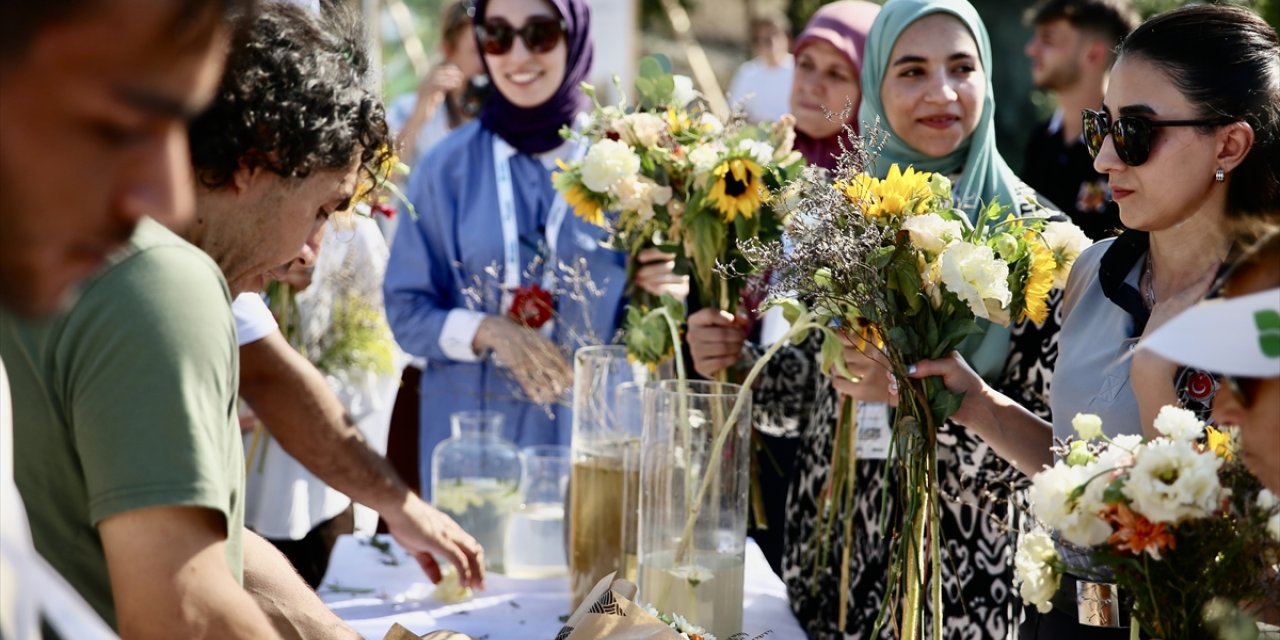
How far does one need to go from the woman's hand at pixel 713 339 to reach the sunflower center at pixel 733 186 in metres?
0.32

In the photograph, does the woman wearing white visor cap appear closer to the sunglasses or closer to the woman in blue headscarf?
the woman in blue headscarf

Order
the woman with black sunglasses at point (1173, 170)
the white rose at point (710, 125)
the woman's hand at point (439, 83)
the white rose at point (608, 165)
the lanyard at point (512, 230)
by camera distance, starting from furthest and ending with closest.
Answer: the woman's hand at point (439, 83)
the lanyard at point (512, 230)
the white rose at point (710, 125)
the white rose at point (608, 165)
the woman with black sunglasses at point (1173, 170)

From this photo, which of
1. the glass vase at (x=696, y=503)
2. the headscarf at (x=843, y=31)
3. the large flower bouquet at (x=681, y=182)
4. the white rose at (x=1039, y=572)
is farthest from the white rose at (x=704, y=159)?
the headscarf at (x=843, y=31)

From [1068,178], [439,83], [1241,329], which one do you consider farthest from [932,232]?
[439,83]

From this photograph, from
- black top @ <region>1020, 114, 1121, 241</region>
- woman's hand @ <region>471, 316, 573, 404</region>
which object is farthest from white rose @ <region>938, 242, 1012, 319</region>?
black top @ <region>1020, 114, 1121, 241</region>

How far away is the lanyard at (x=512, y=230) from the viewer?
11.6 ft

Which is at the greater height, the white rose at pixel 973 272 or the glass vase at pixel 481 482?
the white rose at pixel 973 272

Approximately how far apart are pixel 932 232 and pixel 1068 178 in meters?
3.37

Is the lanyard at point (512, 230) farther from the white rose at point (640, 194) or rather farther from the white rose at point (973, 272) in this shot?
the white rose at point (973, 272)

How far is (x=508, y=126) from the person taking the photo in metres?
3.74

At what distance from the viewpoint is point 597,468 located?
230 cm

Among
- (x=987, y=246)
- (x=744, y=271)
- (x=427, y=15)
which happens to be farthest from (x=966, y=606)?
(x=427, y=15)

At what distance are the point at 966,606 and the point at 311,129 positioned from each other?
1.65 metres

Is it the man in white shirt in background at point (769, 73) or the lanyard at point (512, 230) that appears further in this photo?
the man in white shirt in background at point (769, 73)
